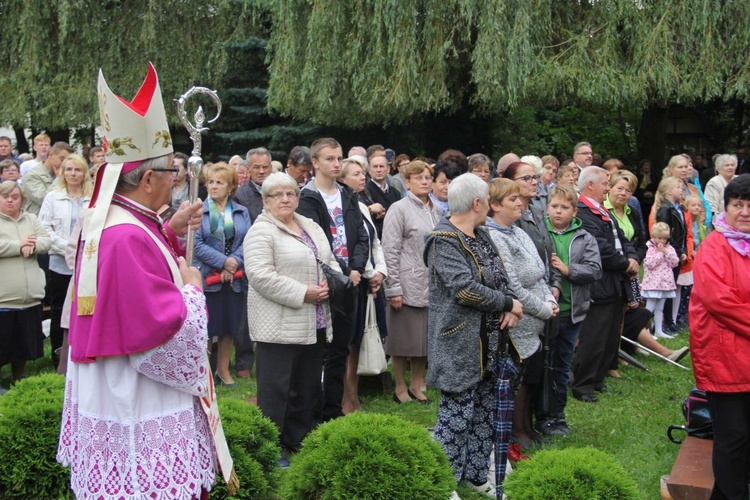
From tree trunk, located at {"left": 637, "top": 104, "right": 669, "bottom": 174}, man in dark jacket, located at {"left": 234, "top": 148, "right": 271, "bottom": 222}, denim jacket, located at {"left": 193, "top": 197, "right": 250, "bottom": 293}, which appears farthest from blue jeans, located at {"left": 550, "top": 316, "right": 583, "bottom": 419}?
tree trunk, located at {"left": 637, "top": 104, "right": 669, "bottom": 174}

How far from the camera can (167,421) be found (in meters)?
3.59

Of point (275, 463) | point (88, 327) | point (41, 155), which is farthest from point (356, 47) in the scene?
point (88, 327)

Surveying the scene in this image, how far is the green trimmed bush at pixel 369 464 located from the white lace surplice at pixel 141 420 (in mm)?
1007

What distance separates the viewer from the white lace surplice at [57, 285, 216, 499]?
11.6ft

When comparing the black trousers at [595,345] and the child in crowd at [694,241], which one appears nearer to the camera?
the black trousers at [595,345]

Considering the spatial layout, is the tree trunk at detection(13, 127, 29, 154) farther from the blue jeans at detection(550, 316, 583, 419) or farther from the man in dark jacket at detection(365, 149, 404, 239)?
the blue jeans at detection(550, 316, 583, 419)

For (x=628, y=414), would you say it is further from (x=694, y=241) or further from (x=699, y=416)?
(x=694, y=241)

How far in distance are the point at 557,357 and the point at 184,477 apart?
432 cm

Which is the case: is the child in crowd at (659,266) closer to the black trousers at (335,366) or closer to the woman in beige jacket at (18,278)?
the black trousers at (335,366)

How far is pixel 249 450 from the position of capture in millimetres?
5160

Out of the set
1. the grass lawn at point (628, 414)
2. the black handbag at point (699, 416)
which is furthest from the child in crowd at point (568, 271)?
the black handbag at point (699, 416)

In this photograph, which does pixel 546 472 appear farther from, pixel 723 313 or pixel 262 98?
pixel 262 98

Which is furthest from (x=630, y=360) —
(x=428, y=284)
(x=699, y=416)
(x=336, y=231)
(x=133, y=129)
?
(x=133, y=129)

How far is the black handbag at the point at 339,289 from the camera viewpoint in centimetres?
615
